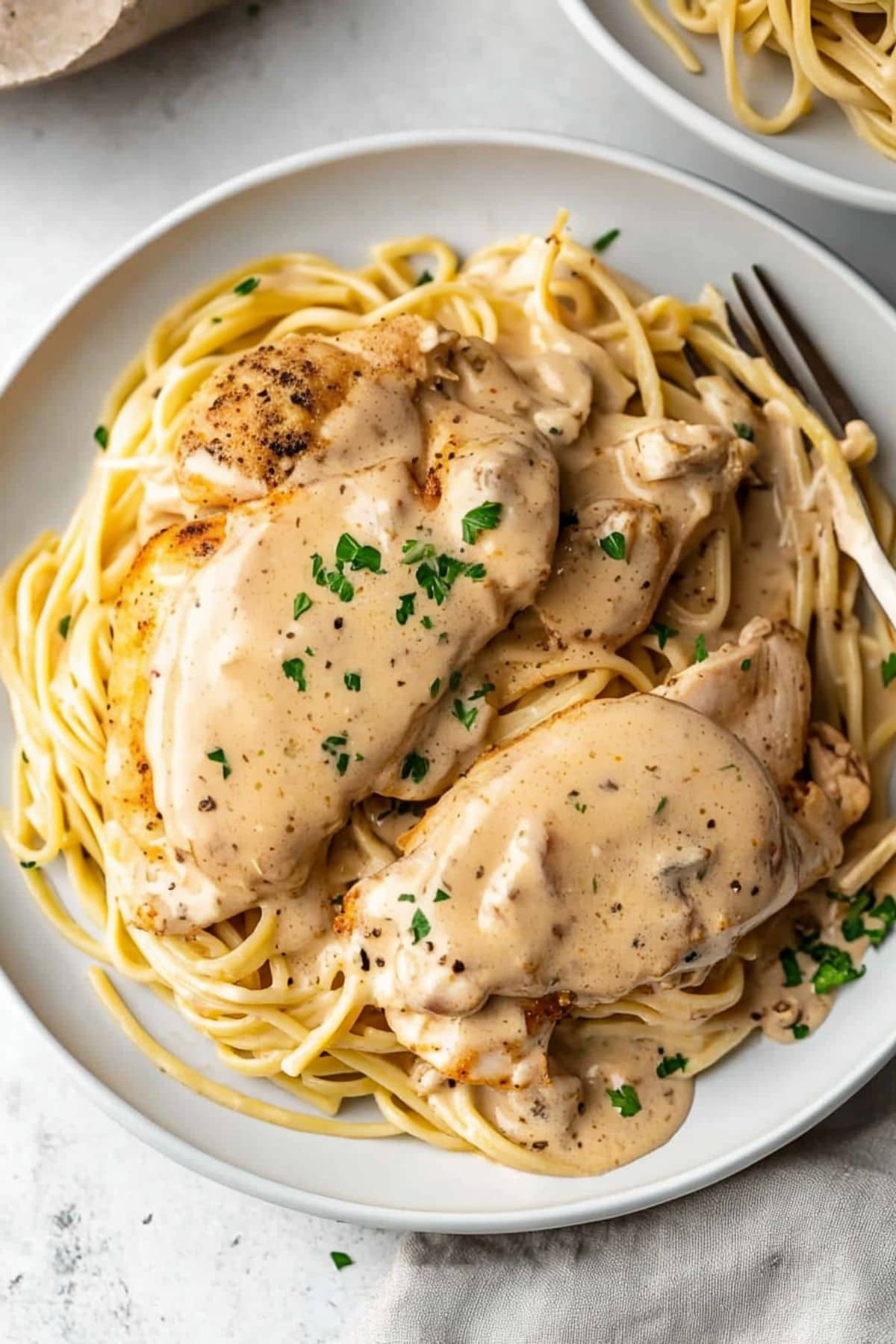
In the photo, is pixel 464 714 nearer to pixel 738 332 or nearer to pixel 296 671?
pixel 296 671

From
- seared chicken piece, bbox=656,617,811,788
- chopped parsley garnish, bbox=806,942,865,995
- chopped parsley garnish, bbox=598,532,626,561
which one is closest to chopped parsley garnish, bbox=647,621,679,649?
seared chicken piece, bbox=656,617,811,788

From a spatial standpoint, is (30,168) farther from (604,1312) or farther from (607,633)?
(604,1312)

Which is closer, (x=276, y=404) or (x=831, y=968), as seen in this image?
(x=276, y=404)

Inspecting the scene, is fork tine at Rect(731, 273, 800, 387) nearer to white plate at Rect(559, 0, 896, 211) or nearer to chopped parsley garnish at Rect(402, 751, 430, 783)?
white plate at Rect(559, 0, 896, 211)

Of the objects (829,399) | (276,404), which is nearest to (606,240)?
(829,399)

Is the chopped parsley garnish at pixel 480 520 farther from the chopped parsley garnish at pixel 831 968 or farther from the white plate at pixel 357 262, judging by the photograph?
the chopped parsley garnish at pixel 831 968
